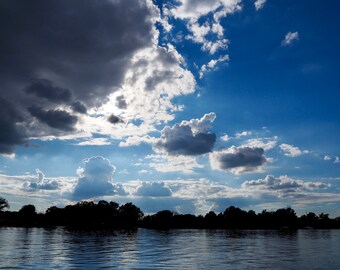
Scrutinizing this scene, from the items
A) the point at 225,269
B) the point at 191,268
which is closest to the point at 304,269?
the point at 225,269

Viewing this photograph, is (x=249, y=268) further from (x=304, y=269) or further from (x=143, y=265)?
(x=143, y=265)

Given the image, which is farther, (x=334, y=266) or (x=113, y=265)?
(x=334, y=266)

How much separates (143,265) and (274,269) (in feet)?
51.4

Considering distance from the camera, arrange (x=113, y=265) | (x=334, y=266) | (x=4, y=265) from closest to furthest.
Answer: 1. (x=4, y=265)
2. (x=113, y=265)
3. (x=334, y=266)

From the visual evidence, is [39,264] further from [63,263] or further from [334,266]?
[334,266]

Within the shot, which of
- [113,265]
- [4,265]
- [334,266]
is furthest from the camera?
[334,266]

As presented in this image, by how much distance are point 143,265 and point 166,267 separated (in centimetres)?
333

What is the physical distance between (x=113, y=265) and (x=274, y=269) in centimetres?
1917

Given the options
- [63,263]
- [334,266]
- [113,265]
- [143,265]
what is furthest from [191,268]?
[334,266]

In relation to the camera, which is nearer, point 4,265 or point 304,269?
point 4,265

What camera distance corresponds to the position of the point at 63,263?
45.1 metres

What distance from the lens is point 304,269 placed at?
45.1 meters

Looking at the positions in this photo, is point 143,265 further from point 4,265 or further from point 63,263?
point 4,265

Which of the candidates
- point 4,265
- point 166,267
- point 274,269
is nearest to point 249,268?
point 274,269
